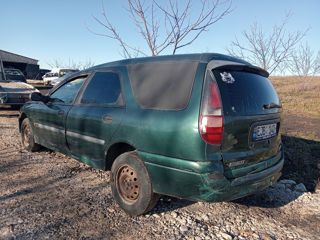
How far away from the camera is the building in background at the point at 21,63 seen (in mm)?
25514

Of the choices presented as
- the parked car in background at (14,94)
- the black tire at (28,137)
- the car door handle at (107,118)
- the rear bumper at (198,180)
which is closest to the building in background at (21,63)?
the parked car in background at (14,94)

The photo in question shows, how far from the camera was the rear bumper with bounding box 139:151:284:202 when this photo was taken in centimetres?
199

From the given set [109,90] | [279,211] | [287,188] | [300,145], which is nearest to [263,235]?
[279,211]

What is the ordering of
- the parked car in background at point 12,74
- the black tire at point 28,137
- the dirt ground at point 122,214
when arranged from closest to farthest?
1. the dirt ground at point 122,214
2. the black tire at point 28,137
3. the parked car in background at point 12,74

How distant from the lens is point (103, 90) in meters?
3.01

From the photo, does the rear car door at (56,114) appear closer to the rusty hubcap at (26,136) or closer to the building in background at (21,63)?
the rusty hubcap at (26,136)

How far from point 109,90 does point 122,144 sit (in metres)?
0.73

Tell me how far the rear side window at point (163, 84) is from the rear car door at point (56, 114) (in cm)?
127

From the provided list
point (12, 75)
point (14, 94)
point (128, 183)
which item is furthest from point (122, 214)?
point (12, 75)

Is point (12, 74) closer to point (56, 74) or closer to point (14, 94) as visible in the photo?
point (14, 94)

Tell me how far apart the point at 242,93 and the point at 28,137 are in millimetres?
4161

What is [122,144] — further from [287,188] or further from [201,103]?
[287,188]

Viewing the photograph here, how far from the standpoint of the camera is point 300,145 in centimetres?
518

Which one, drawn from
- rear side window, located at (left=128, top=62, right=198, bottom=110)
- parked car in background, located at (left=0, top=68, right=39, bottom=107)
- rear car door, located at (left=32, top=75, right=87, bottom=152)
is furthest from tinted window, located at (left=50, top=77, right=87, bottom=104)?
parked car in background, located at (left=0, top=68, right=39, bottom=107)
